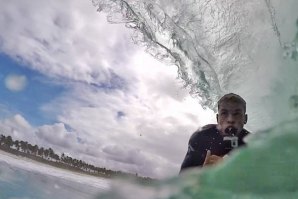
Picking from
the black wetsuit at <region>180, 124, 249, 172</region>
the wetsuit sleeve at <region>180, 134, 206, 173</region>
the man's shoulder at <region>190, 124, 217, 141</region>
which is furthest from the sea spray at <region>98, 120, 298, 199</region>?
the man's shoulder at <region>190, 124, 217, 141</region>

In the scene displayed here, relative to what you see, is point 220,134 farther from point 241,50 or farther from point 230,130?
point 241,50

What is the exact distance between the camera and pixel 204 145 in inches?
170

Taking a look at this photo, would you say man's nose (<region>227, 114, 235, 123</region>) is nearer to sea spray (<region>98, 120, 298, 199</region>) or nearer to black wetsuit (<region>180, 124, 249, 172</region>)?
black wetsuit (<region>180, 124, 249, 172</region>)

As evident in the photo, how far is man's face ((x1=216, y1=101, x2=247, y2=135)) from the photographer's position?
173 inches

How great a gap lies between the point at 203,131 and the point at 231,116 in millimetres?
353

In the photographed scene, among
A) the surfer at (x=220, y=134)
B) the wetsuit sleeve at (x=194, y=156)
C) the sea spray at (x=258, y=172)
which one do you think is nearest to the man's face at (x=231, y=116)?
the surfer at (x=220, y=134)

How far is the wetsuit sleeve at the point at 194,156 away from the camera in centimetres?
429

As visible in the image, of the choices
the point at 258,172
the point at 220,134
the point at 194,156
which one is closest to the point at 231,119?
the point at 220,134

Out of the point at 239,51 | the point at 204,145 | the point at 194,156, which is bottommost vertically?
the point at 194,156

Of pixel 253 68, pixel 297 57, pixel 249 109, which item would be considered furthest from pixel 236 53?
pixel 297 57

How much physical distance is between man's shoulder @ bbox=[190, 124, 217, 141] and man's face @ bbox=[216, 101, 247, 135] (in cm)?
9

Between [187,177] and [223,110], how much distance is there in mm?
2243

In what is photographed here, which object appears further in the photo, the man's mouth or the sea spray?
the man's mouth

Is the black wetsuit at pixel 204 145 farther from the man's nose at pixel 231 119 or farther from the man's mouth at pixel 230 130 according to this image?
the man's nose at pixel 231 119
